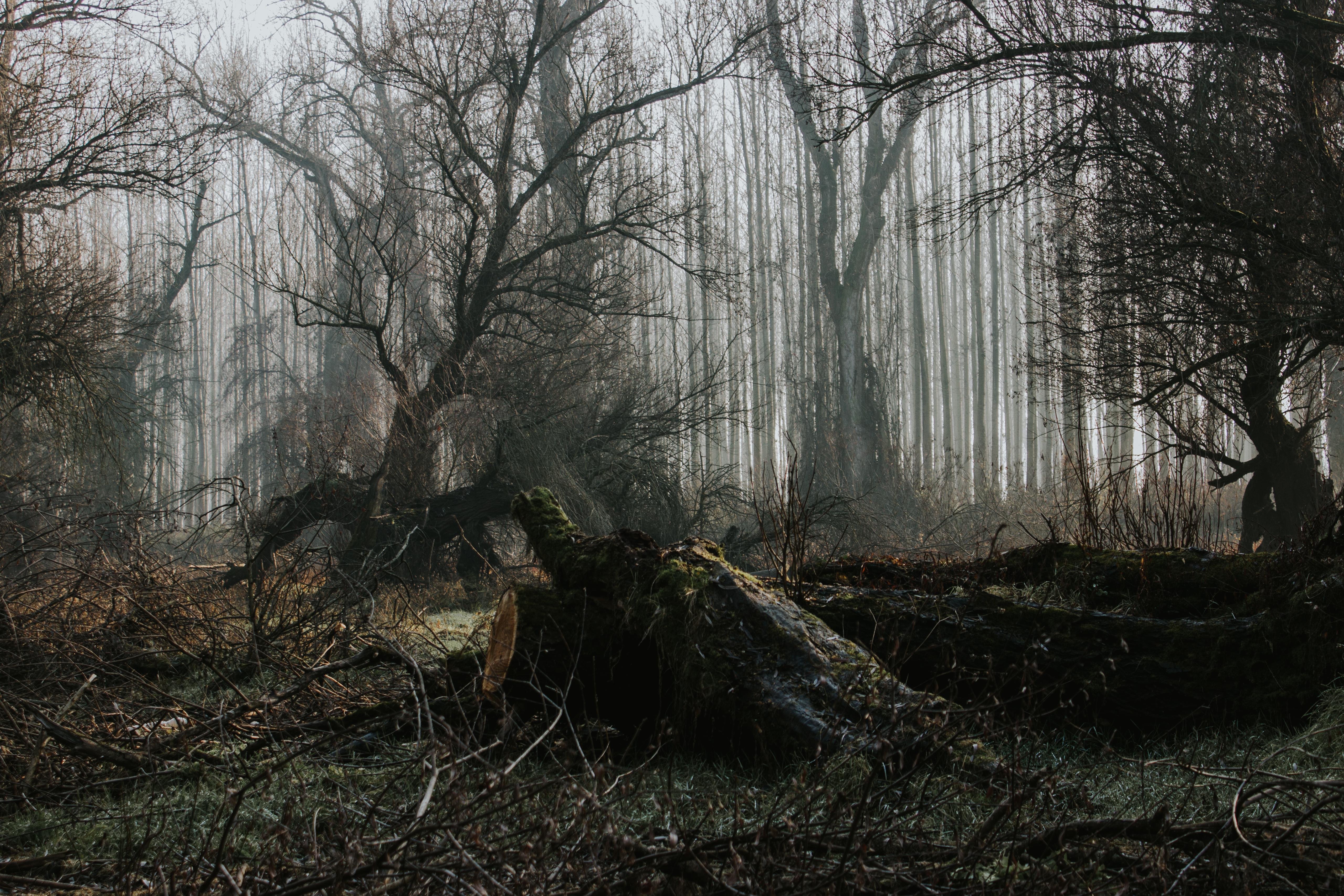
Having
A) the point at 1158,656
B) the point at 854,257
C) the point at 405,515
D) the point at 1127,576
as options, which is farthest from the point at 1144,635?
the point at 854,257

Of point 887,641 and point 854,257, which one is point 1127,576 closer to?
point 887,641

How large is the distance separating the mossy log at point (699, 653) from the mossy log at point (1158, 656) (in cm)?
48

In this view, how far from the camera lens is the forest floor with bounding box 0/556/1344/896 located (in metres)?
1.72

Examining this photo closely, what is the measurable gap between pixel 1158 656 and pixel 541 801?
2.99 metres

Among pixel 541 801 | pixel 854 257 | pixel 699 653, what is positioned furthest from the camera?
pixel 854 257

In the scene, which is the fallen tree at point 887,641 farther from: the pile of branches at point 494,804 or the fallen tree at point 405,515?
the fallen tree at point 405,515

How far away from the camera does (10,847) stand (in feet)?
8.45

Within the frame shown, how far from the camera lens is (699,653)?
11.4 feet

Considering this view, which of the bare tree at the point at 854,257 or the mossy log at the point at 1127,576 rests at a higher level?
the bare tree at the point at 854,257

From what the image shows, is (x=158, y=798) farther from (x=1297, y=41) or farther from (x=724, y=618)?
(x=1297, y=41)

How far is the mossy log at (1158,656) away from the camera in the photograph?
11.7 ft

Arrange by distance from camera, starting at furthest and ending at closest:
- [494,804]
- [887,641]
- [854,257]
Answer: [854,257] → [887,641] → [494,804]

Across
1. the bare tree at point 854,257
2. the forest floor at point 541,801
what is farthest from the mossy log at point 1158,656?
the bare tree at point 854,257

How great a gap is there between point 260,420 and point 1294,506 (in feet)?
108
